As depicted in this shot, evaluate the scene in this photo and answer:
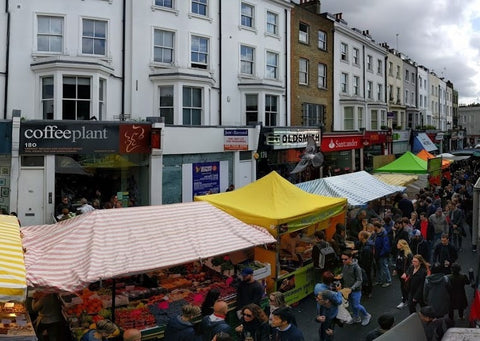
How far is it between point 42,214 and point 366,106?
88.7 ft

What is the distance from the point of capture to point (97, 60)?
16703mm

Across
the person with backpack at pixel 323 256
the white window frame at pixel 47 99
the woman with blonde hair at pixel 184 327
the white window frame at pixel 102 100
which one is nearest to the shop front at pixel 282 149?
the white window frame at pixel 102 100

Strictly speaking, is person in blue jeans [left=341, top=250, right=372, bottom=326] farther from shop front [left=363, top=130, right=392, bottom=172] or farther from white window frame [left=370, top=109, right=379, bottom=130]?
white window frame [left=370, top=109, right=379, bottom=130]

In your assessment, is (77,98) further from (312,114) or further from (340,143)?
(340,143)

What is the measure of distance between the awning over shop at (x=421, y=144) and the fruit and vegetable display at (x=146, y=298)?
39.0 metres

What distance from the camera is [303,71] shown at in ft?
90.1

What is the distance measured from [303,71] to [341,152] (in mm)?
7685

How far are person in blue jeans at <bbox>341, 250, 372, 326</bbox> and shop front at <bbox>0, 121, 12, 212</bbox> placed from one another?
12.1 metres

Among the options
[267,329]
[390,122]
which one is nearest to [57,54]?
[267,329]

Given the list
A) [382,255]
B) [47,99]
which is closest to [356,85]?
[47,99]

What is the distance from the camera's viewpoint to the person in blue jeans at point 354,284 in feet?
27.2

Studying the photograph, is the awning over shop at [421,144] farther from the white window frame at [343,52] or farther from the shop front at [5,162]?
the shop front at [5,162]

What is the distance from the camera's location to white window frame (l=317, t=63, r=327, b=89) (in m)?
29.2

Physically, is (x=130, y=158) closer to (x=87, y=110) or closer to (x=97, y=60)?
(x=87, y=110)
